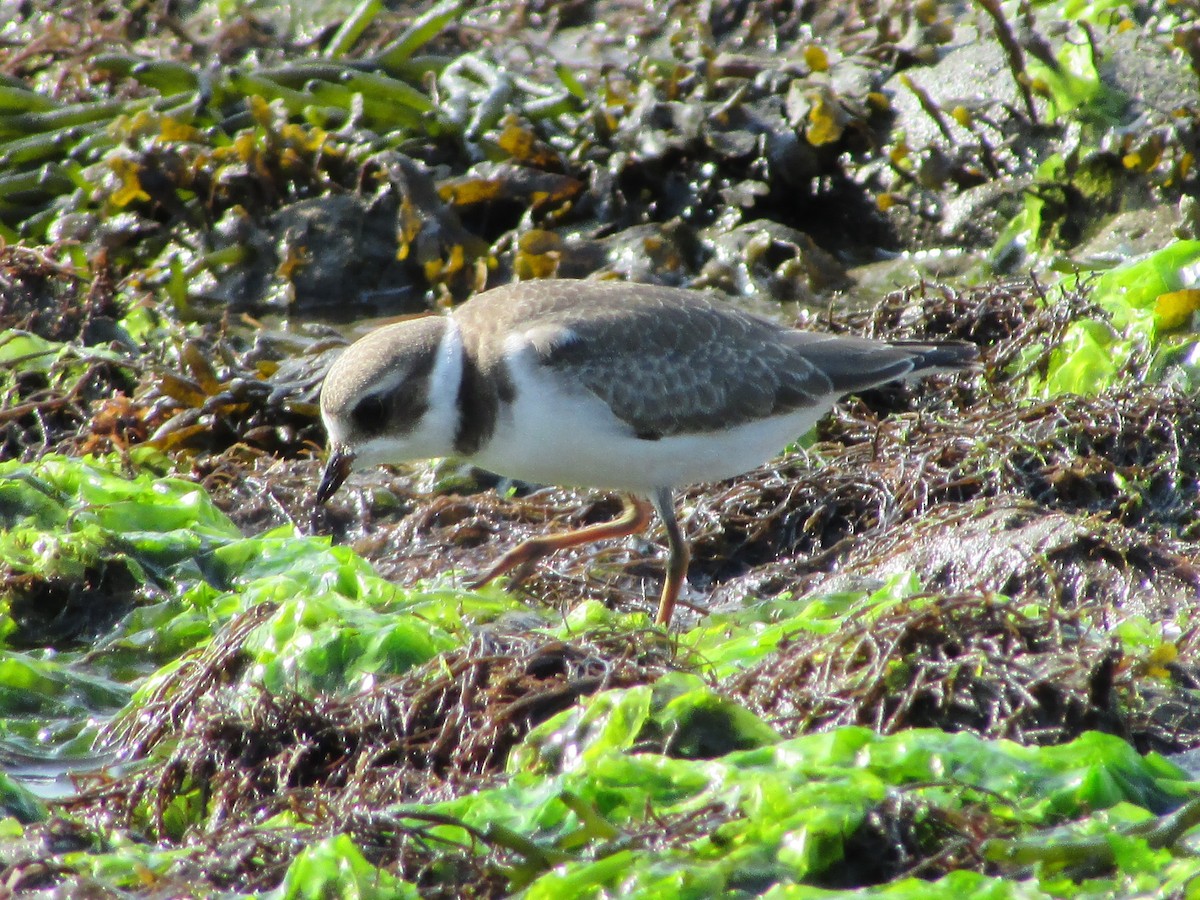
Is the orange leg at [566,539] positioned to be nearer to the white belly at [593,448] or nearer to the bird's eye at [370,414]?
the white belly at [593,448]

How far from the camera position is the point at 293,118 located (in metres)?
9.84

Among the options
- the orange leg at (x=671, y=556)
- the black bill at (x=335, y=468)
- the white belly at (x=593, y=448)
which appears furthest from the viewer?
the orange leg at (x=671, y=556)

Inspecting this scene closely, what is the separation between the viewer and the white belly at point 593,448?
503cm

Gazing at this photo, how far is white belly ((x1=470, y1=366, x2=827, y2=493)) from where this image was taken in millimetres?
5027

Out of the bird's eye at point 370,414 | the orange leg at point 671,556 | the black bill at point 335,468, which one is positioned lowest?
the orange leg at point 671,556

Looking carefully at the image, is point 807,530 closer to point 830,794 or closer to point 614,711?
point 614,711

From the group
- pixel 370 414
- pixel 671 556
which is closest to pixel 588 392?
pixel 370 414

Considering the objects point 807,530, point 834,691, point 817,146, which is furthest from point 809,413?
point 817,146

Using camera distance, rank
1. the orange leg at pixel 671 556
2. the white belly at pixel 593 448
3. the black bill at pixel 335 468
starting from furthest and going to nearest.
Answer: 1. the orange leg at pixel 671 556
2. the black bill at pixel 335 468
3. the white belly at pixel 593 448

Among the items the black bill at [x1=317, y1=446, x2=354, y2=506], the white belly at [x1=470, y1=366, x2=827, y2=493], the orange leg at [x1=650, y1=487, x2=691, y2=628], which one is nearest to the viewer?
the white belly at [x1=470, y1=366, x2=827, y2=493]

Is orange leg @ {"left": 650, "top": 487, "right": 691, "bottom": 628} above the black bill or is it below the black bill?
below

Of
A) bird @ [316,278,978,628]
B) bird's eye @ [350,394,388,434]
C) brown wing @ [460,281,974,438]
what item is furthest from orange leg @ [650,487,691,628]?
bird's eye @ [350,394,388,434]

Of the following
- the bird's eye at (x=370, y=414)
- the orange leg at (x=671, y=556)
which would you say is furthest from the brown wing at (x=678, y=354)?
the bird's eye at (x=370, y=414)

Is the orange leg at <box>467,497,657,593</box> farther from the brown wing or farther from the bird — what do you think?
the brown wing
